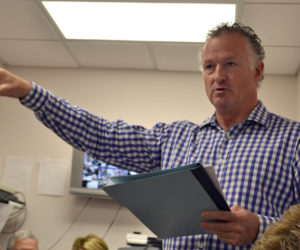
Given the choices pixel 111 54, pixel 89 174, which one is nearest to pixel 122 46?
pixel 111 54

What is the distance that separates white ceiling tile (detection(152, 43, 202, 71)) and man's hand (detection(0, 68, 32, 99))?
82.4 inches

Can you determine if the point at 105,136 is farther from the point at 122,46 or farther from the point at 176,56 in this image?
the point at 176,56

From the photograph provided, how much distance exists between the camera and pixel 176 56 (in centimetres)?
343

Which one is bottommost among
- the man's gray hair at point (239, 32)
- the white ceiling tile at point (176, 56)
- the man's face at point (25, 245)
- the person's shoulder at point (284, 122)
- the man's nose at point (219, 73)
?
the man's face at point (25, 245)

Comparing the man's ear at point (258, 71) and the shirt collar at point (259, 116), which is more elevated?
the man's ear at point (258, 71)

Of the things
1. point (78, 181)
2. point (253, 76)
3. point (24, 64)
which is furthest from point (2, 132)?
point (253, 76)

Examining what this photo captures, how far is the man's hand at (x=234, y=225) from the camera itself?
0.94m

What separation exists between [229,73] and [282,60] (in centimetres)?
229

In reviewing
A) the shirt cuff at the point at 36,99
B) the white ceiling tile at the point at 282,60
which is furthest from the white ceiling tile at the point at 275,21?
the shirt cuff at the point at 36,99

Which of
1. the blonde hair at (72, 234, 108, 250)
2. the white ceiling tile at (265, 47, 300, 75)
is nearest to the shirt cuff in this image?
the blonde hair at (72, 234, 108, 250)

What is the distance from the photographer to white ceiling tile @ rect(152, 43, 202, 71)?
3.25m

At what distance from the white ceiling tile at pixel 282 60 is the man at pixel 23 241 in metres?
2.23

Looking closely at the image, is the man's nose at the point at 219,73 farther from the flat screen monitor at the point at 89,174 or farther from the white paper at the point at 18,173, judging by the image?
the white paper at the point at 18,173

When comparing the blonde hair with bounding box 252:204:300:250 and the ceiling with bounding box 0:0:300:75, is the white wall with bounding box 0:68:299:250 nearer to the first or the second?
the ceiling with bounding box 0:0:300:75
